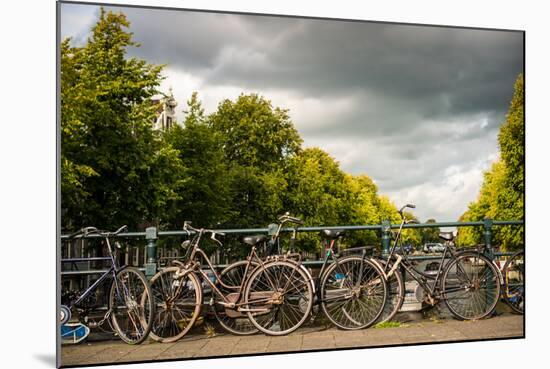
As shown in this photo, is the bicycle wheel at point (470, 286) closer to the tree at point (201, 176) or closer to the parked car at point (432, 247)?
the parked car at point (432, 247)

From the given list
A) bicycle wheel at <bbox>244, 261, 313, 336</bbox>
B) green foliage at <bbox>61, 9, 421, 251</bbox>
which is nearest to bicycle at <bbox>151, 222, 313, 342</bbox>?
bicycle wheel at <bbox>244, 261, 313, 336</bbox>

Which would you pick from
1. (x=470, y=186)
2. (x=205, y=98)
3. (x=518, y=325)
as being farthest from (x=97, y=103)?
(x=518, y=325)

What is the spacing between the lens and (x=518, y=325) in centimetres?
742

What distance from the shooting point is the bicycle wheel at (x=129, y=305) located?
21.6 ft

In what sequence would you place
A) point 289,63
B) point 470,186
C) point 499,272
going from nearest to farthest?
point 499,272, point 289,63, point 470,186

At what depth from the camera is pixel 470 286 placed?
7.29 meters

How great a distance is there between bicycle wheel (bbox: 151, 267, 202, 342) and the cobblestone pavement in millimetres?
132

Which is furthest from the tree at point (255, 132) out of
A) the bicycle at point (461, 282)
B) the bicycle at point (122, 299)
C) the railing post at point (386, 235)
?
the bicycle at point (122, 299)

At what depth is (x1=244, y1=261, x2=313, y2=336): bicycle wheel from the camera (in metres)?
6.69

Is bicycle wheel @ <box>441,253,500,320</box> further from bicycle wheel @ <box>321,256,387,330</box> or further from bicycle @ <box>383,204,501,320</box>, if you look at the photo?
bicycle wheel @ <box>321,256,387,330</box>

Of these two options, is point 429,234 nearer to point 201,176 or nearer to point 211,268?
point 211,268

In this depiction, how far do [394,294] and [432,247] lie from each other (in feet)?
2.40

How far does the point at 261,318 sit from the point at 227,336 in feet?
1.24
